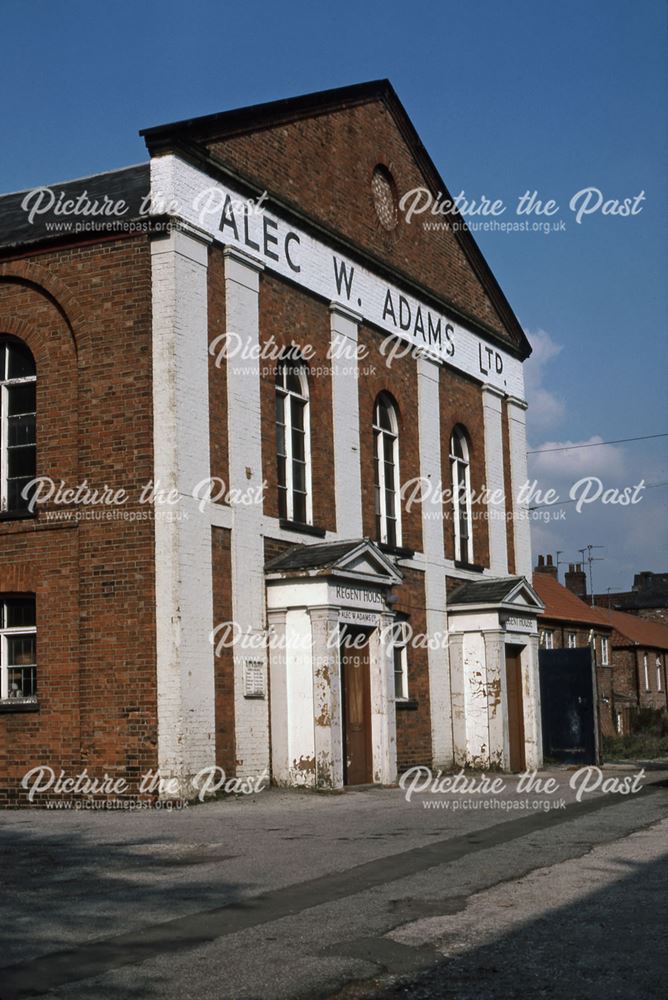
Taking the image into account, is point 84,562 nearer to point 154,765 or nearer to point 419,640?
point 154,765

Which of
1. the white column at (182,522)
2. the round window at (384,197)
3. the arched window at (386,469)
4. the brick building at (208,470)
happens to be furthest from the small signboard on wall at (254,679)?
the round window at (384,197)

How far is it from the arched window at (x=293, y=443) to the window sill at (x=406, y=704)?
4105 millimetres

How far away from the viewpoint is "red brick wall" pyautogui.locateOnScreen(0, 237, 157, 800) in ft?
52.7

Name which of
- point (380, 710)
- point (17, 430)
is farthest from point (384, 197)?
point (380, 710)

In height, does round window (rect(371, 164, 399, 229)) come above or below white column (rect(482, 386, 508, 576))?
above

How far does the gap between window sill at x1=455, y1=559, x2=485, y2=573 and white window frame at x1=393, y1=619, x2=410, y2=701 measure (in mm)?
2632

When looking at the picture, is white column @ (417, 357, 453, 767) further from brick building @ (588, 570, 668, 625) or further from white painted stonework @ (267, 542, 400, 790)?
brick building @ (588, 570, 668, 625)

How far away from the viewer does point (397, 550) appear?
72.9 ft

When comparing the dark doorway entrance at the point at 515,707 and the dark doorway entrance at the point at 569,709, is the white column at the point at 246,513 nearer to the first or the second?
the dark doorway entrance at the point at 515,707

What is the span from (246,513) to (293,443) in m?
2.37

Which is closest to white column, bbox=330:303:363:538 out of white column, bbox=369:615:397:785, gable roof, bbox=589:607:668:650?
white column, bbox=369:615:397:785

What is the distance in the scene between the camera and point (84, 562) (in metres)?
16.6

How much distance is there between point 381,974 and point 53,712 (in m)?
10.9

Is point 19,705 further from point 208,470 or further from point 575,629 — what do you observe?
point 575,629
